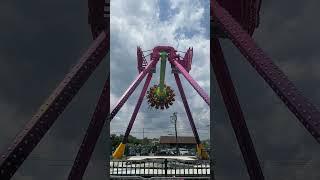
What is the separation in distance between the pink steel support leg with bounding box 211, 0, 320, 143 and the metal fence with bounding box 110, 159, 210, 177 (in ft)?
3.06

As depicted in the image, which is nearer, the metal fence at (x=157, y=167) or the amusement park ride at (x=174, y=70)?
the amusement park ride at (x=174, y=70)

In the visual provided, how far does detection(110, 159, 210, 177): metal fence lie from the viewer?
3258 mm

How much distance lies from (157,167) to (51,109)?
1.22 metres

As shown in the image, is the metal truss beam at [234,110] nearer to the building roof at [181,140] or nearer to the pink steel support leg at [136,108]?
the building roof at [181,140]

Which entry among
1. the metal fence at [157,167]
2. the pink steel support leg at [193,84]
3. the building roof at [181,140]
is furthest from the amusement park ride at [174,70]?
the metal fence at [157,167]

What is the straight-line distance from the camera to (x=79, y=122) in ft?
10.4

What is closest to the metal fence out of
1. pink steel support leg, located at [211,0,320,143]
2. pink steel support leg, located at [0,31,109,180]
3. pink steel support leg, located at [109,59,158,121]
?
pink steel support leg, located at [109,59,158,121]

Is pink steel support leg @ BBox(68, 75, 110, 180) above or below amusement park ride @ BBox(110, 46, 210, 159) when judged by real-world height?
below

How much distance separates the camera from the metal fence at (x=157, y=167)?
10.7 feet

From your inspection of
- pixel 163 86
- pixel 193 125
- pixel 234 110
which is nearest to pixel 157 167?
pixel 193 125

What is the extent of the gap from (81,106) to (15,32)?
2.93 ft

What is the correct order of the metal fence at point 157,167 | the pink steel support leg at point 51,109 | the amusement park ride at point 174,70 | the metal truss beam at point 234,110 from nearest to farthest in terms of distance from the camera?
the pink steel support leg at point 51,109, the amusement park ride at point 174,70, the metal truss beam at point 234,110, the metal fence at point 157,167

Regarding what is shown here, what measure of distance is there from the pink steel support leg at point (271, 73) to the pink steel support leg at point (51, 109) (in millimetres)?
1010

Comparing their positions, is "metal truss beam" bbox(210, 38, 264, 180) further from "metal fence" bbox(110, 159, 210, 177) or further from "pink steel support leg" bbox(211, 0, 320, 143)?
"metal fence" bbox(110, 159, 210, 177)
